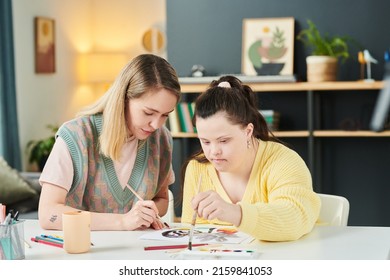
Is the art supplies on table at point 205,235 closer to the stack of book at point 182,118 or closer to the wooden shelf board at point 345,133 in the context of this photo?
the wooden shelf board at point 345,133

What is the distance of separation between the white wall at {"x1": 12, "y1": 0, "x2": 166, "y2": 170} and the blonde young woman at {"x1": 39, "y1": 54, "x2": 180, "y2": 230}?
167 inches

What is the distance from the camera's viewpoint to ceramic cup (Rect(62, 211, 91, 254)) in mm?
1854

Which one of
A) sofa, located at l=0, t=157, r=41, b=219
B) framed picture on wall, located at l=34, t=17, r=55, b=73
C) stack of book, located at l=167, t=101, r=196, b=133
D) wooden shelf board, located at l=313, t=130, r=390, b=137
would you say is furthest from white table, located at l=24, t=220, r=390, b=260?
framed picture on wall, located at l=34, t=17, r=55, b=73

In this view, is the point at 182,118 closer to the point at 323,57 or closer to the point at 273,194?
the point at 323,57

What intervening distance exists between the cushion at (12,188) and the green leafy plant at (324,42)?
2075 millimetres

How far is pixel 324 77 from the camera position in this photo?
181 inches

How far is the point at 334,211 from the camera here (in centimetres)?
234

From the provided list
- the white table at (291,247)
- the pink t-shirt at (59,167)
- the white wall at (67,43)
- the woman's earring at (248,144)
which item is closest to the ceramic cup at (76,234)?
the white table at (291,247)

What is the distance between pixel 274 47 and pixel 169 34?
2.52 feet

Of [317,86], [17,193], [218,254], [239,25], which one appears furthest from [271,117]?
[218,254]

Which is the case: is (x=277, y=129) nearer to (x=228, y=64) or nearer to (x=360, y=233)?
(x=228, y=64)

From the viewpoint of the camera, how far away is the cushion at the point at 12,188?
15.3 ft

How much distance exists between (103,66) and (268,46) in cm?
288
